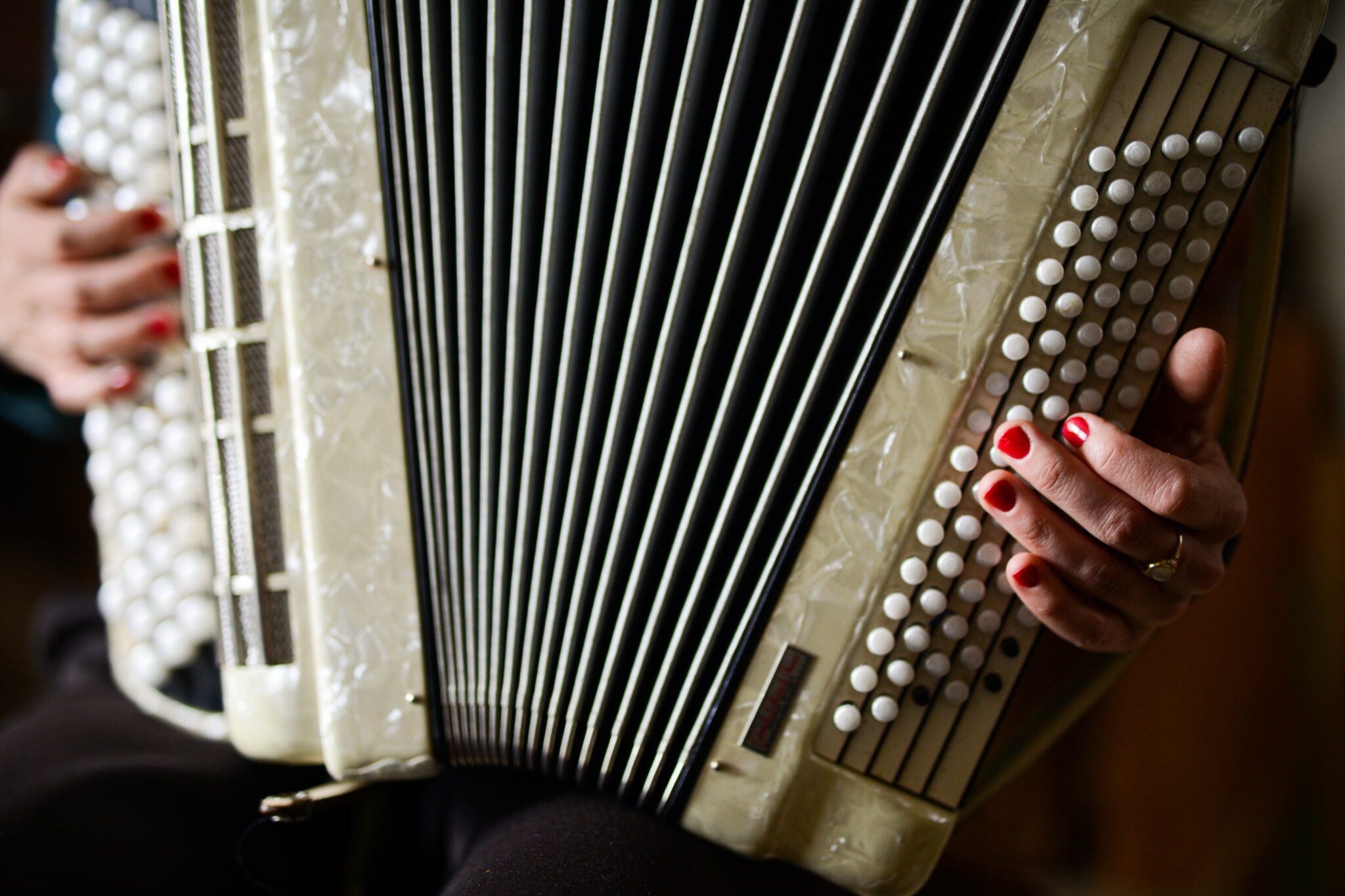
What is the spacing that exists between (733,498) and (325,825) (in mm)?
586

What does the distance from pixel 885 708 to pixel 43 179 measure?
981 mm

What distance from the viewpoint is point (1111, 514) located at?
1.79 ft

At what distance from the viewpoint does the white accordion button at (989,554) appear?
0.56 metres

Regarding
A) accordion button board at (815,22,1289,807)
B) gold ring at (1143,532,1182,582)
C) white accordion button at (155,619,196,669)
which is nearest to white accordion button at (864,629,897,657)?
accordion button board at (815,22,1289,807)

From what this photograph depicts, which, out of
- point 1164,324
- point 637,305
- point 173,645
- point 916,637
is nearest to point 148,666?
point 173,645

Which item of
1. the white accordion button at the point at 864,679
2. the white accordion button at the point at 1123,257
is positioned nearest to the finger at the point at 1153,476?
the white accordion button at the point at 1123,257

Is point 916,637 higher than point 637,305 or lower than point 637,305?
lower

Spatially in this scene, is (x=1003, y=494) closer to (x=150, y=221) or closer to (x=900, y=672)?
(x=900, y=672)

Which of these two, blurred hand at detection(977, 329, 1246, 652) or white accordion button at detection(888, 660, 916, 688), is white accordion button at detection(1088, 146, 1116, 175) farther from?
white accordion button at detection(888, 660, 916, 688)

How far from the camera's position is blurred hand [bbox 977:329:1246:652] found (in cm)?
52

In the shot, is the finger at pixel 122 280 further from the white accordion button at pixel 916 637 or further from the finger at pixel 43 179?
the white accordion button at pixel 916 637

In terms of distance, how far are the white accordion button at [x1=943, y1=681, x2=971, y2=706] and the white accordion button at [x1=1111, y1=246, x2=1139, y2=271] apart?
1.01 ft

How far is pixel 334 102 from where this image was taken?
592mm

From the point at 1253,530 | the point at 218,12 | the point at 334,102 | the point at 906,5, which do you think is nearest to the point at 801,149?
the point at 906,5
